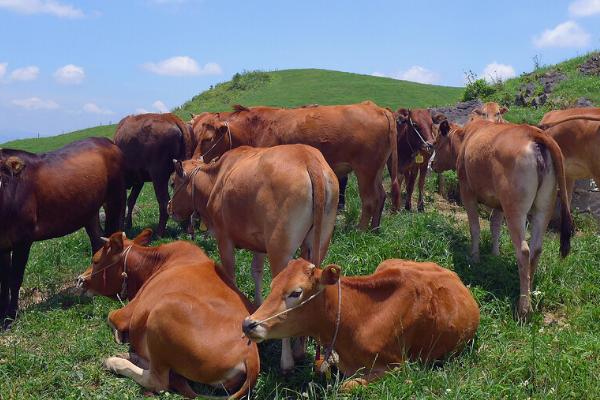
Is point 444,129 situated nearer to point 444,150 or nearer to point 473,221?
point 444,150

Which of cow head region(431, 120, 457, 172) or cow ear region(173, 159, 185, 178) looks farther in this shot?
cow head region(431, 120, 457, 172)

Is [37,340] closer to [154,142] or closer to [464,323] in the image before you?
[464,323]

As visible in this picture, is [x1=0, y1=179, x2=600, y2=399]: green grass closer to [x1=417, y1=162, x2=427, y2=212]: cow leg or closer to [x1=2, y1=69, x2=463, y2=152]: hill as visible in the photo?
[x1=417, y1=162, x2=427, y2=212]: cow leg

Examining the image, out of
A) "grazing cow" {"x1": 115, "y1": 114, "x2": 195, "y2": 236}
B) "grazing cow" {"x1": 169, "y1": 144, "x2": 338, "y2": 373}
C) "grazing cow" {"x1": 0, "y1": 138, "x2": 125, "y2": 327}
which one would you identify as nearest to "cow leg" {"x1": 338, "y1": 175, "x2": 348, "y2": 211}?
"grazing cow" {"x1": 115, "y1": 114, "x2": 195, "y2": 236}

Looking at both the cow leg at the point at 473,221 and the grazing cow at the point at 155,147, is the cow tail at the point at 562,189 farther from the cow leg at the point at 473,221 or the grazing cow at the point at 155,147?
the grazing cow at the point at 155,147

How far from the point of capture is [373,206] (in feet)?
32.3

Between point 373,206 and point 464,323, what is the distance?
4233 mm

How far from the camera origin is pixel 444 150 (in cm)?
1083

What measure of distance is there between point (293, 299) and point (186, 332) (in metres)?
1.02

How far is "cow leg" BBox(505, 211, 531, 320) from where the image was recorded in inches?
269

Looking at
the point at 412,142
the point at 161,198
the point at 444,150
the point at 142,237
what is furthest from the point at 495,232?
the point at 161,198

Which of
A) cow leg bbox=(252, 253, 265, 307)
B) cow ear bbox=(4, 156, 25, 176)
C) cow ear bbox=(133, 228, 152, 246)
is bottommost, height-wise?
cow leg bbox=(252, 253, 265, 307)

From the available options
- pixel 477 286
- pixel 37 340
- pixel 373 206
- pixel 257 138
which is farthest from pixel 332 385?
pixel 257 138

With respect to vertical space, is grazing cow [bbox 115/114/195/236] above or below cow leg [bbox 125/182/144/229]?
above
